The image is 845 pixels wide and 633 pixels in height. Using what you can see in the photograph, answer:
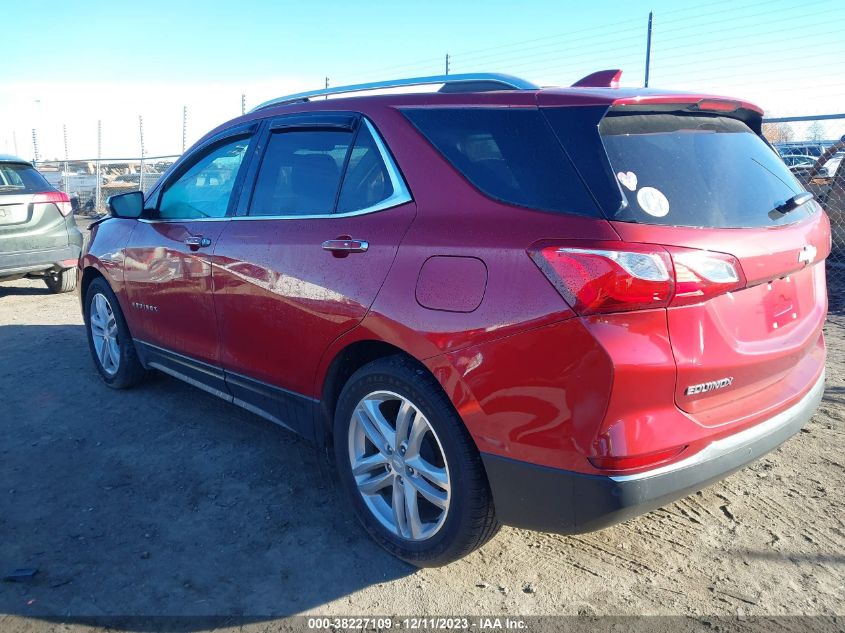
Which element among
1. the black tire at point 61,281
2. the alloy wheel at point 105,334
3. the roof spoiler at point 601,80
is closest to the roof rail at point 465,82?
the roof spoiler at point 601,80

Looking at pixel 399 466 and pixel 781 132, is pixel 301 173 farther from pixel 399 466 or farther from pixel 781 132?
pixel 781 132

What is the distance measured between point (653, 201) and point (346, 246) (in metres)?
1.22

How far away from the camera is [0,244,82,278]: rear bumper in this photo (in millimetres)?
7602

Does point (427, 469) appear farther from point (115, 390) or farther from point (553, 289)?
point (115, 390)

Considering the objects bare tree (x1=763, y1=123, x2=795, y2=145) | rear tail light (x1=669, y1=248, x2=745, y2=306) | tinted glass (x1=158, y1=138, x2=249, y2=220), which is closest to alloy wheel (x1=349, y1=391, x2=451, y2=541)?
rear tail light (x1=669, y1=248, x2=745, y2=306)

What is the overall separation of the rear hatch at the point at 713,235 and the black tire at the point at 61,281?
26.1 feet

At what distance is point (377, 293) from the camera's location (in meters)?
2.66

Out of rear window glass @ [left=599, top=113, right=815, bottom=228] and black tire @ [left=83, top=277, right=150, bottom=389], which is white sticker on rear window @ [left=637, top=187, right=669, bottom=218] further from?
black tire @ [left=83, top=277, right=150, bottom=389]

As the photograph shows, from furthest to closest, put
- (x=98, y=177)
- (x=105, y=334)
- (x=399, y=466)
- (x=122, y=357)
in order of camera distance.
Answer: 1. (x=98, y=177)
2. (x=105, y=334)
3. (x=122, y=357)
4. (x=399, y=466)

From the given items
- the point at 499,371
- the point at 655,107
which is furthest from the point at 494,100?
the point at 499,371

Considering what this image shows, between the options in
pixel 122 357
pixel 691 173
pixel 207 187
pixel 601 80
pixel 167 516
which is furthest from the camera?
pixel 122 357

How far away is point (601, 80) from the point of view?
2.88m

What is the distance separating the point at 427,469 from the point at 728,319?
3.86 feet

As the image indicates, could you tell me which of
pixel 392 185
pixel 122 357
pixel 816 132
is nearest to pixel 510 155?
pixel 392 185
